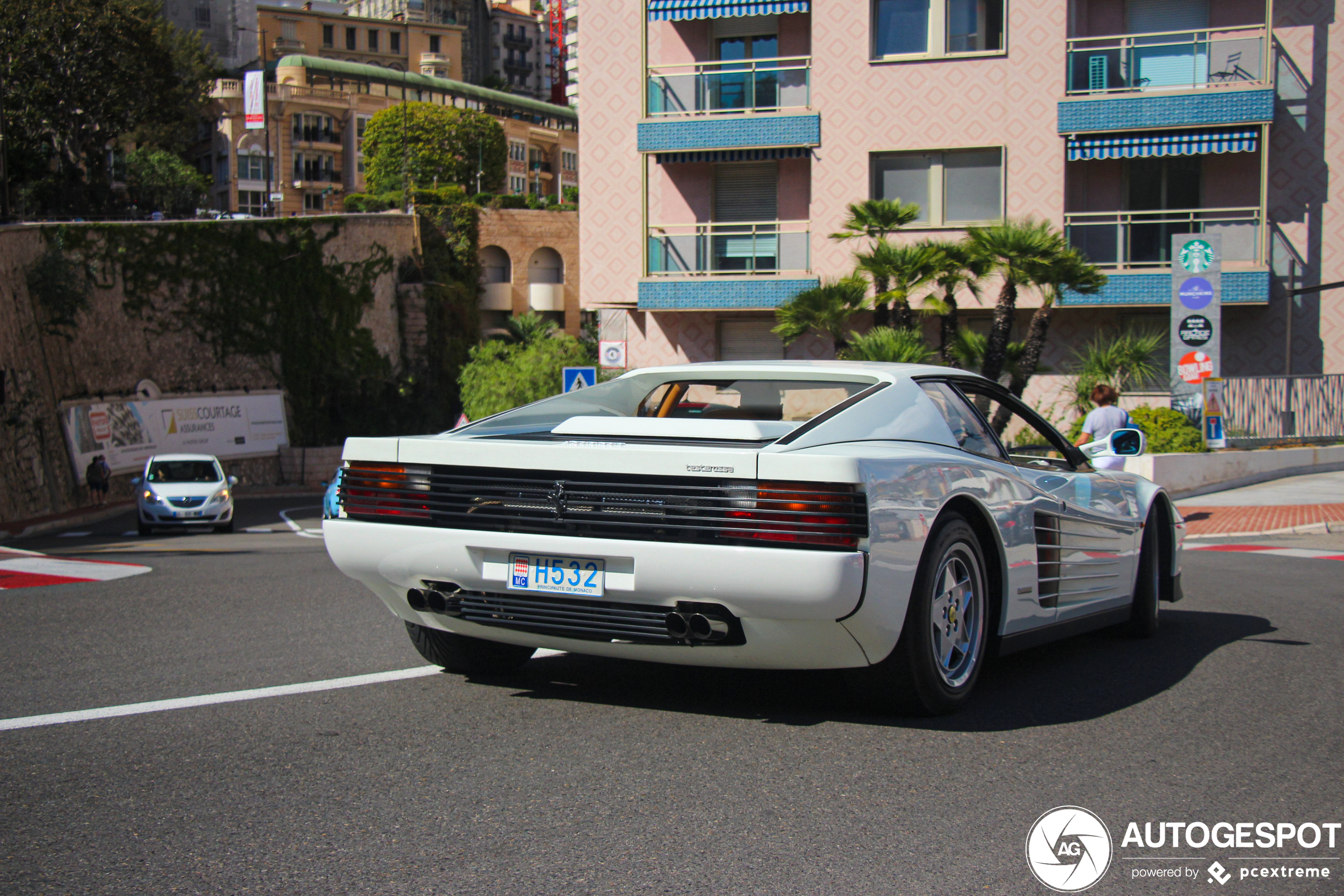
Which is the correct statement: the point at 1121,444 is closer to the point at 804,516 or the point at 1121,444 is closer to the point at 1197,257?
the point at 804,516

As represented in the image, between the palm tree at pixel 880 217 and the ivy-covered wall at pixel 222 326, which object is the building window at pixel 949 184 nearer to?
the palm tree at pixel 880 217

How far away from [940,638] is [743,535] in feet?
3.30

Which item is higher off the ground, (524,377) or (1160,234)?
(1160,234)

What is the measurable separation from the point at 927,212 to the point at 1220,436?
8.39m

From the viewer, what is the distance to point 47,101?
1887 inches

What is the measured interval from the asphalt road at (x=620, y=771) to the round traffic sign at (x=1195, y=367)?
14723 mm

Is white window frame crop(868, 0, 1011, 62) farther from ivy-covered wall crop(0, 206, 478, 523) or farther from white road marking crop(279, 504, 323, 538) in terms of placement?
ivy-covered wall crop(0, 206, 478, 523)

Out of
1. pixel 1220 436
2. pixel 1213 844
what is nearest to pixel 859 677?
pixel 1213 844

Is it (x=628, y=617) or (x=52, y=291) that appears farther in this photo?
(x=52, y=291)

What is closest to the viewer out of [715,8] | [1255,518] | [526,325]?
[1255,518]

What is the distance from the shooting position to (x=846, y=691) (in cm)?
480

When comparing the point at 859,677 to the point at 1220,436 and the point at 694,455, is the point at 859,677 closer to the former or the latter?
the point at 694,455

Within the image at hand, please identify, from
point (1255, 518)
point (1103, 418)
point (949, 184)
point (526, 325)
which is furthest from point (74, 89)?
point (1103, 418)

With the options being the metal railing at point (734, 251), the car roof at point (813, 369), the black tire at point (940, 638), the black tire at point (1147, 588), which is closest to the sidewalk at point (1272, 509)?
the black tire at point (1147, 588)
